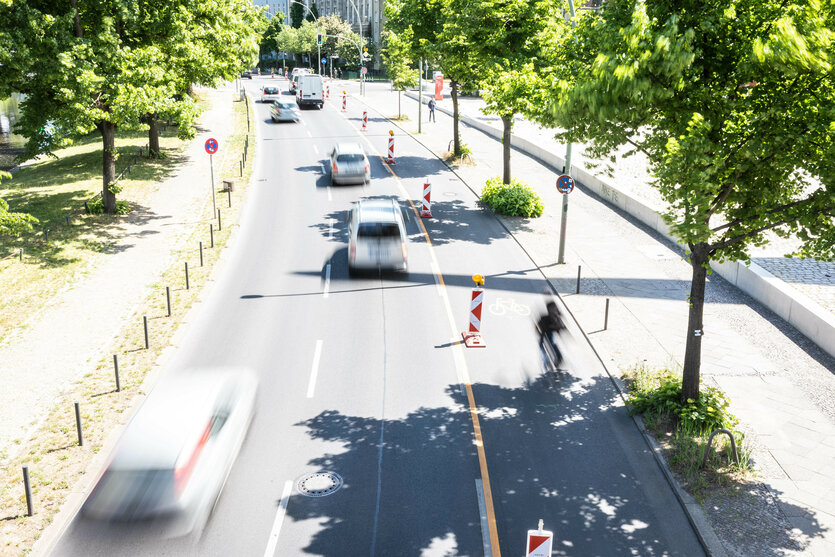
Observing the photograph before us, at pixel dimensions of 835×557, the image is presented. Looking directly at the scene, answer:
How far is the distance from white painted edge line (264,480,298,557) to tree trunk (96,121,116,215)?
16.8 meters

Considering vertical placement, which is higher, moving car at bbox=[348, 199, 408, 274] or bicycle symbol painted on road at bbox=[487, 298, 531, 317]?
moving car at bbox=[348, 199, 408, 274]

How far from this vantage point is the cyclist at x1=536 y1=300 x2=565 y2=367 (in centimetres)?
1487

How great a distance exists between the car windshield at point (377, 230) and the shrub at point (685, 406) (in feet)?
26.6

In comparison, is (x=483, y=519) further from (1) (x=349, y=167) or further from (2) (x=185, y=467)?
(1) (x=349, y=167)

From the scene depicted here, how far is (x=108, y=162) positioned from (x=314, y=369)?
47.1 ft

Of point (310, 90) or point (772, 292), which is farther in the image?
point (310, 90)

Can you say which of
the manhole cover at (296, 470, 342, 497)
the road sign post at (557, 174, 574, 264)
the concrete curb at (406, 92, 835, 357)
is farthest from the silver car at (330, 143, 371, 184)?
the manhole cover at (296, 470, 342, 497)

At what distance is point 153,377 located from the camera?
42.6 ft

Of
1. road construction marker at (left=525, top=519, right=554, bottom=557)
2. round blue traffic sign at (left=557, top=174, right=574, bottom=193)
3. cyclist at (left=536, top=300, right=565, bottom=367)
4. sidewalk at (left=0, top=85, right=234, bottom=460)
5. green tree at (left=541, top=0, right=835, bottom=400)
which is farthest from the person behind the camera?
round blue traffic sign at (left=557, top=174, right=574, bottom=193)

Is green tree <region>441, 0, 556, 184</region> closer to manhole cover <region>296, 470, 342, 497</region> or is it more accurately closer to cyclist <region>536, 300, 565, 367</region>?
cyclist <region>536, 300, 565, 367</region>

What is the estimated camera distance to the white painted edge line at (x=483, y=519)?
8.74 meters

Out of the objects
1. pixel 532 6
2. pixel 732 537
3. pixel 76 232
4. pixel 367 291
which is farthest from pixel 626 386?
pixel 76 232

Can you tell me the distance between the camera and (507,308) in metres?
17.0

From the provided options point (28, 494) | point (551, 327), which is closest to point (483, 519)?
point (28, 494)
